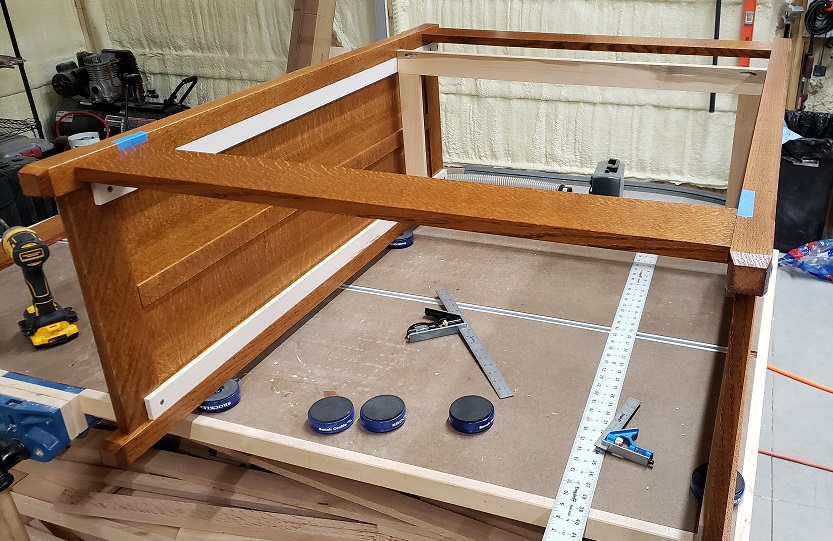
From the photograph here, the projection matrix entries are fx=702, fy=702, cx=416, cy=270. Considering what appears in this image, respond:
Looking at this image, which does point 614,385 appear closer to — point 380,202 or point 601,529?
point 601,529

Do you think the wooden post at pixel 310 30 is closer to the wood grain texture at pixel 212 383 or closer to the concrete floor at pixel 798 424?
the wood grain texture at pixel 212 383

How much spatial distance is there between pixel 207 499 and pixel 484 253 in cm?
89

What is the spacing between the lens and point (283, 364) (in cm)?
139

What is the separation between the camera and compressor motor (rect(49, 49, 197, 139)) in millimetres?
4168

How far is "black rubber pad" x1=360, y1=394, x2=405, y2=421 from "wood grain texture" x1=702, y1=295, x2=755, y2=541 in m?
0.51

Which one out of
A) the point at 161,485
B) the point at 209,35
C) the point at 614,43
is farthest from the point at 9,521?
the point at 209,35

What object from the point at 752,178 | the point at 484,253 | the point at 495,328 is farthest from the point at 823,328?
the point at 752,178

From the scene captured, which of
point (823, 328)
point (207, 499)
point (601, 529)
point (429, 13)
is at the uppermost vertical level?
point (429, 13)

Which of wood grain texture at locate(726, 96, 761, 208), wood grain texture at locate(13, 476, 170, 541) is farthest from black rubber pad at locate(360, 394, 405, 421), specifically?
wood grain texture at locate(726, 96, 761, 208)

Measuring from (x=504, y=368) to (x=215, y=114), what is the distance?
70 cm

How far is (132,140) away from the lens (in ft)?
3.54

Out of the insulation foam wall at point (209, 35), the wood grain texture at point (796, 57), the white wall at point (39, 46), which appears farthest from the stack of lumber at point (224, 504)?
the white wall at point (39, 46)

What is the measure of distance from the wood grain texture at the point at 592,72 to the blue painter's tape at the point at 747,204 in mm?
779

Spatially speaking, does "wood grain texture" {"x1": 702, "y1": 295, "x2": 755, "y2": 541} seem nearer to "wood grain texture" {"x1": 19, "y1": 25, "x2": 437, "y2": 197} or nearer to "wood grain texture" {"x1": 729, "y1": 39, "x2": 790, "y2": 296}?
"wood grain texture" {"x1": 729, "y1": 39, "x2": 790, "y2": 296}
